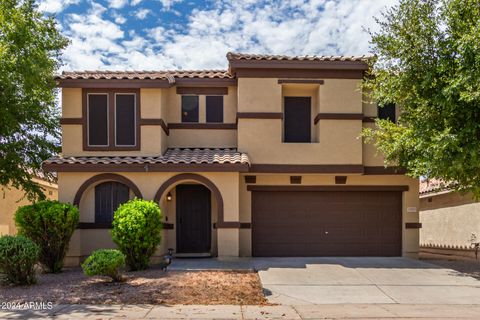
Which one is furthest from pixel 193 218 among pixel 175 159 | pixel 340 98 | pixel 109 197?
pixel 340 98

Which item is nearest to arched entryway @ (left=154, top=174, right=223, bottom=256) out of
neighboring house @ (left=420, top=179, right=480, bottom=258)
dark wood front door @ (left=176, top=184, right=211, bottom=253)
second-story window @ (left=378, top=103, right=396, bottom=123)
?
dark wood front door @ (left=176, top=184, right=211, bottom=253)

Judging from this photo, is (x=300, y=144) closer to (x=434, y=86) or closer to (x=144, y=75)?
(x=434, y=86)

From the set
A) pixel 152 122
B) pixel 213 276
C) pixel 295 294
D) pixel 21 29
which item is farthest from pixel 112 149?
pixel 295 294

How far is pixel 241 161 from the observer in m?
12.8

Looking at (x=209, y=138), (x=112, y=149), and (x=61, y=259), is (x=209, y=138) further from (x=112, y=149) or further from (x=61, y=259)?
(x=61, y=259)

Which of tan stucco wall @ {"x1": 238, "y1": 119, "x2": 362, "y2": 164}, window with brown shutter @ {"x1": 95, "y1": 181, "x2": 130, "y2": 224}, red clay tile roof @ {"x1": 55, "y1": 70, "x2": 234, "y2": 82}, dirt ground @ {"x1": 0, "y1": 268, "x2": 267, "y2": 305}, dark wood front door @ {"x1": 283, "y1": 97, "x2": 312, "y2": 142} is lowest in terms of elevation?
dirt ground @ {"x1": 0, "y1": 268, "x2": 267, "y2": 305}

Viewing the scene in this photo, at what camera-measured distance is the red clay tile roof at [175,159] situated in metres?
13.0

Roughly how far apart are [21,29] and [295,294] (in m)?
10.7

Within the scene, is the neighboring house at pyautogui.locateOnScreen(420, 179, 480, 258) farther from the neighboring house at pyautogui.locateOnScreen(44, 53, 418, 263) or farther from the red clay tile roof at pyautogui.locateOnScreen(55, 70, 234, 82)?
the red clay tile roof at pyautogui.locateOnScreen(55, 70, 234, 82)

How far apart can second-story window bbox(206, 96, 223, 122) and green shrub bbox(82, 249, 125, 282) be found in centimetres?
647

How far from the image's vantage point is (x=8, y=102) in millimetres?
13383

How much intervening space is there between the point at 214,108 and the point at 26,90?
19.9ft

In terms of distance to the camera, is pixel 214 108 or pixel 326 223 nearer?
pixel 326 223

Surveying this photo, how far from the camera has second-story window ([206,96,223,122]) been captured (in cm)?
1493
